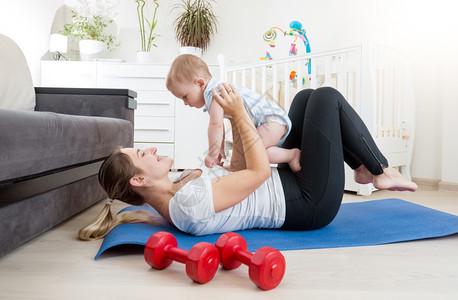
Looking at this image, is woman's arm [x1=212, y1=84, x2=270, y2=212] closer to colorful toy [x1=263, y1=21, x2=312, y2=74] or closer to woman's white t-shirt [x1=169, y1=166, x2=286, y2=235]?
woman's white t-shirt [x1=169, y1=166, x2=286, y2=235]

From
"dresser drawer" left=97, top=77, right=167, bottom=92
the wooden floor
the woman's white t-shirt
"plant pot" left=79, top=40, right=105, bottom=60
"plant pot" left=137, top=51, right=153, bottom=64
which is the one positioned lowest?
the wooden floor

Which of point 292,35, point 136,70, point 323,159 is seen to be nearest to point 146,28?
point 136,70

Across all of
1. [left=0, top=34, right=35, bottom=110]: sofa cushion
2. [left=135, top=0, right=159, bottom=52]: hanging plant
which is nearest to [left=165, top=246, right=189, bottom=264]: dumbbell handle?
[left=0, top=34, right=35, bottom=110]: sofa cushion

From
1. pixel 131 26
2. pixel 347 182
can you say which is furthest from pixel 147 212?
pixel 131 26

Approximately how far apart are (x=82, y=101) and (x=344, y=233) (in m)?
1.58

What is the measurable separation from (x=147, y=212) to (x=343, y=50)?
5.21 feet

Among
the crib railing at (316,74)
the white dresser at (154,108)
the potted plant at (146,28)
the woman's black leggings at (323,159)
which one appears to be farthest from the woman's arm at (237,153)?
the potted plant at (146,28)

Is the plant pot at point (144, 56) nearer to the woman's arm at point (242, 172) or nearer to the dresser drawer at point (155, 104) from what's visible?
the dresser drawer at point (155, 104)

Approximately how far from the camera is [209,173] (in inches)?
54.0

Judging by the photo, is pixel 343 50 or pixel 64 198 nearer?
pixel 64 198

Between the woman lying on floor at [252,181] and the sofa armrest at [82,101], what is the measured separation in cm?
97

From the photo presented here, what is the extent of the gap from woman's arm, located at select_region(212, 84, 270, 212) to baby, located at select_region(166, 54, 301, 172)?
10 centimetres

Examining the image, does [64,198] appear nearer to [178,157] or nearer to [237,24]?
[178,157]

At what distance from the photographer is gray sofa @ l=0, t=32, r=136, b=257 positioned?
3.67 feet
